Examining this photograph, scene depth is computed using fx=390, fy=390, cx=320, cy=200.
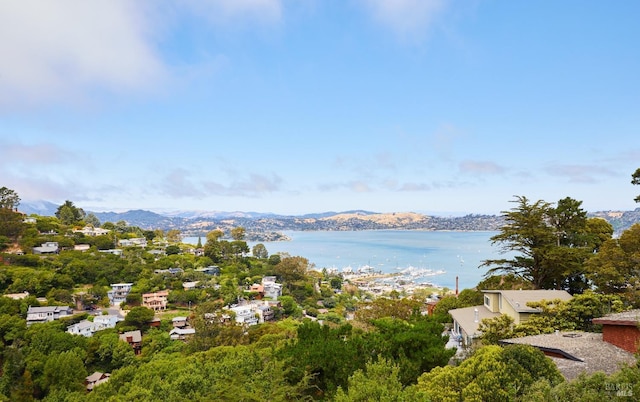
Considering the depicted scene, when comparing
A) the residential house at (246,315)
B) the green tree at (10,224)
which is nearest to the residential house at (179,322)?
the residential house at (246,315)

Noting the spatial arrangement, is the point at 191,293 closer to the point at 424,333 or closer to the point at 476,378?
the point at 424,333

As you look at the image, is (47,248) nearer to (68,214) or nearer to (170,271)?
(170,271)

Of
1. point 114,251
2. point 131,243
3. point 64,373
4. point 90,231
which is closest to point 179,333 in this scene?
point 64,373

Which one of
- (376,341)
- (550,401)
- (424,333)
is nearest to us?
(550,401)

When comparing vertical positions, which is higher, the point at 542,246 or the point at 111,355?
the point at 542,246

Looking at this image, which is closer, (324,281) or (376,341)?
(376,341)

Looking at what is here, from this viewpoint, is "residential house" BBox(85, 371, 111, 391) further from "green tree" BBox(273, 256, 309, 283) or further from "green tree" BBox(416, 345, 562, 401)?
"green tree" BBox(273, 256, 309, 283)

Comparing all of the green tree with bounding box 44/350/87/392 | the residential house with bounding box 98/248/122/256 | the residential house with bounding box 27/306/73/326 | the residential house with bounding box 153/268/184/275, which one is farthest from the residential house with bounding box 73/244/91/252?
the green tree with bounding box 44/350/87/392

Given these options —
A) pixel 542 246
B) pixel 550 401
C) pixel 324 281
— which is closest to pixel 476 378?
pixel 550 401
